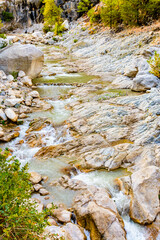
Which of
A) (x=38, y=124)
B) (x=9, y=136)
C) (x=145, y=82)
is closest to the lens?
(x=9, y=136)

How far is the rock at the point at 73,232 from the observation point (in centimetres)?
412

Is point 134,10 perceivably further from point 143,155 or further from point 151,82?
point 143,155

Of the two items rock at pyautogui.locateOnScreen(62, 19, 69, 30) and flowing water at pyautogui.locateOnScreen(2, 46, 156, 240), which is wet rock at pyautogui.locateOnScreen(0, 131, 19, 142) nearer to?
flowing water at pyautogui.locateOnScreen(2, 46, 156, 240)

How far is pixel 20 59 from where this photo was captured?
15023 millimetres

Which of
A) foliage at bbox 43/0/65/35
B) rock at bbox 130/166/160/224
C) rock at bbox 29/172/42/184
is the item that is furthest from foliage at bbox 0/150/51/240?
foliage at bbox 43/0/65/35

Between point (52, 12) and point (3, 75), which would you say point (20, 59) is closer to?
point (3, 75)

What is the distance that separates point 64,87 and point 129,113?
7.30m

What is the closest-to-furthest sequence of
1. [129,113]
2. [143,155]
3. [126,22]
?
[143,155], [129,113], [126,22]

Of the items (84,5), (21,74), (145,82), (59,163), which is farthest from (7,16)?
(59,163)

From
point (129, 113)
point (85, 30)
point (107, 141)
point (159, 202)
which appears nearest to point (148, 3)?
point (85, 30)

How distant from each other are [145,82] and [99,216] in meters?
9.82

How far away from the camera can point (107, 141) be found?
7.82 meters

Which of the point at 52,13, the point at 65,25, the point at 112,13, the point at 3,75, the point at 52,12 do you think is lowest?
the point at 3,75

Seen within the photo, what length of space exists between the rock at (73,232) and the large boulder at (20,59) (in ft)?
44.3
